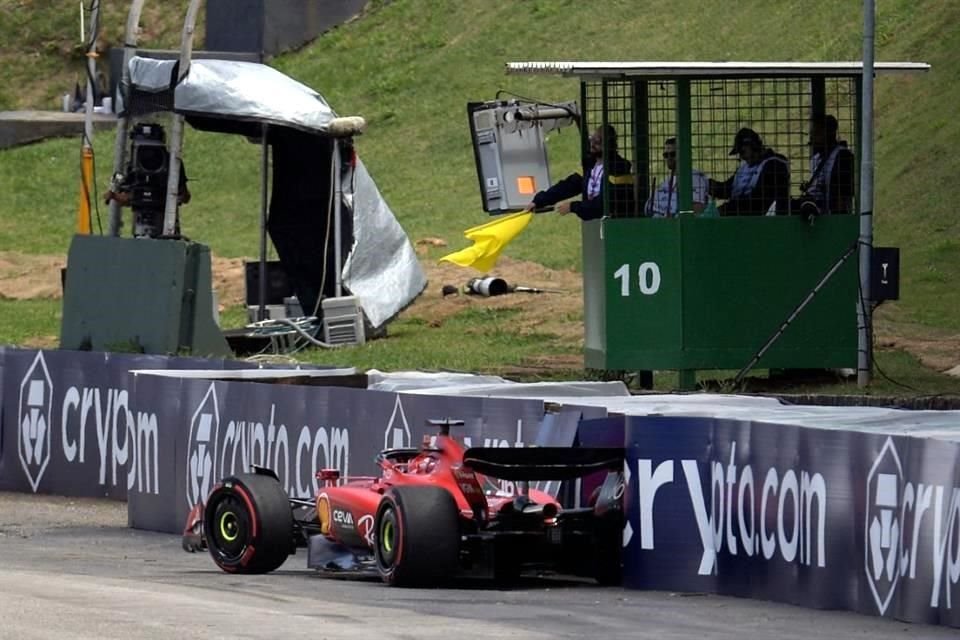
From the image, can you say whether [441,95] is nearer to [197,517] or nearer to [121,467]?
[121,467]

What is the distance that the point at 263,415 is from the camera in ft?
57.7

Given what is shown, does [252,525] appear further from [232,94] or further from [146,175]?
[232,94]

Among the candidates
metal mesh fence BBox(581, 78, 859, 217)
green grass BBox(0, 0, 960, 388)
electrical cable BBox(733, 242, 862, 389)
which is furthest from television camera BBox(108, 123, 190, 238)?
electrical cable BBox(733, 242, 862, 389)

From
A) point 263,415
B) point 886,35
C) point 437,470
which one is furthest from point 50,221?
point 437,470

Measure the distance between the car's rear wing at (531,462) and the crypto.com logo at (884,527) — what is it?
2.16 metres

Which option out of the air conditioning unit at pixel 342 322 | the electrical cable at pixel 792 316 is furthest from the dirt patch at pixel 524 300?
the electrical cable at pixel 792 316

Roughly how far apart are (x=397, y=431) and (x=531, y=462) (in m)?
2.88

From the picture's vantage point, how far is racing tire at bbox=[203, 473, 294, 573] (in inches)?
556

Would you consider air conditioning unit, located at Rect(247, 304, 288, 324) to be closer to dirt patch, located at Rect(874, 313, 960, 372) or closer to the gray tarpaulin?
the gray tarpaulin

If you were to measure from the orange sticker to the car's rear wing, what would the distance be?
10.9 m

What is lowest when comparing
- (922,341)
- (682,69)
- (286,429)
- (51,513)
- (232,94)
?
(51,513)

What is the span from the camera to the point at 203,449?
59.8 ft

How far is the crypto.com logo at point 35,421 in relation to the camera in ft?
70.2

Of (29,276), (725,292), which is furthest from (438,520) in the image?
(29,276)
